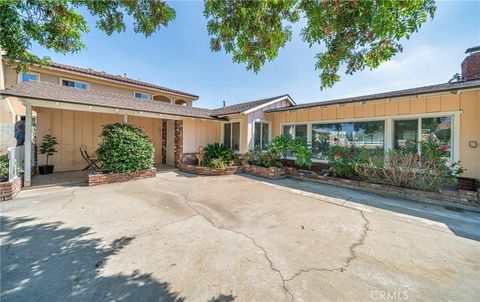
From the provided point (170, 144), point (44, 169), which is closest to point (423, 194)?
point (170, 144)

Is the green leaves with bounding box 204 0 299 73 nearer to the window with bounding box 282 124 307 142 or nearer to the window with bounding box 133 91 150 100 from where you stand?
the window with bounding box 282 124 307 142

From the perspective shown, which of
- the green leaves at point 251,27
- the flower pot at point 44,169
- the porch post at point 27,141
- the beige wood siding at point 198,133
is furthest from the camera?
→ the beige wood siding at point 198,133

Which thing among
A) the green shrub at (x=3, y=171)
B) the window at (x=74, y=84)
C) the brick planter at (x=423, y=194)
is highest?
the window at (x=74, y=84)

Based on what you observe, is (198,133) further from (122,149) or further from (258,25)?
(258,25)

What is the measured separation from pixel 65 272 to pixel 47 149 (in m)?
8.78

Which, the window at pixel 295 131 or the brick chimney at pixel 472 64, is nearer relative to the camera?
the brick chimney at pixel 472 64

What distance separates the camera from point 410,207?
16.6 ft

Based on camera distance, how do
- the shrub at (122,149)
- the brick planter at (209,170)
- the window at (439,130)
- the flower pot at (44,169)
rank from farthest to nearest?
1. the brick planter at (209,170)
2. the flower pot at (44,169)
3. the shrub at (122,149)
4. the window at (439,130)

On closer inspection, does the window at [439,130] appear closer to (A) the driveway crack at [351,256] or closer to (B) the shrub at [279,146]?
(B) the shrub at [279,146]

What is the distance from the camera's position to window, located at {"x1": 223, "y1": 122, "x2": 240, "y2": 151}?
10883 millimetres

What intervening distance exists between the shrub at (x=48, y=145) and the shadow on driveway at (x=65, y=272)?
6.58 metres

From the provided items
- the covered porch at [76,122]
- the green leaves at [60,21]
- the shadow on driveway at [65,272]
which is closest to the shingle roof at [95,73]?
the covered porch at [76,122]


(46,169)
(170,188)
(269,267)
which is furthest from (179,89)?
(269,267)

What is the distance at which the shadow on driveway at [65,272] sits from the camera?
6.79 feet
